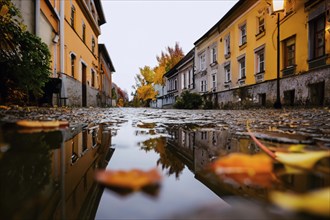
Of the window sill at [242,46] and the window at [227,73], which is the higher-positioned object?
the window sill at [242,46]

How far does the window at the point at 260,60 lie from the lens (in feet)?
41.0

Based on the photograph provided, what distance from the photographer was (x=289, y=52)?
10633mm

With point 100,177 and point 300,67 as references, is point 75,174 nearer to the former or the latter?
point 100,177

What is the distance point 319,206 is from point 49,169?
76cm

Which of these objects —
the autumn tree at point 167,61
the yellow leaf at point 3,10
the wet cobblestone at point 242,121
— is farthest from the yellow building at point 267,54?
the autumn tree at point 167,61

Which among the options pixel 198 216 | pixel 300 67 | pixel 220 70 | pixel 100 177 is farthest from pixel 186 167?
pixel 220 70

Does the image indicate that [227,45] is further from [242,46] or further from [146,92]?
[146,92]

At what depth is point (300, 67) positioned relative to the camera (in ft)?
30.9

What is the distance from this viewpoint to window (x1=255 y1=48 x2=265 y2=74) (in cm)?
1251

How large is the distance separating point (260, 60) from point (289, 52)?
7.52ft

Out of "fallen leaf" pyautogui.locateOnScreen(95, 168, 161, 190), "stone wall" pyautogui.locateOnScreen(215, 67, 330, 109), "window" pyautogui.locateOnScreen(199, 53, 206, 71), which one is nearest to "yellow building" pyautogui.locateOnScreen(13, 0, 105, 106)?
"fallen leaf" pyautogui.locateOnScreen(95, 168, 161, 190)

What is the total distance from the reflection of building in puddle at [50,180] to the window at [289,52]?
10.8 metres

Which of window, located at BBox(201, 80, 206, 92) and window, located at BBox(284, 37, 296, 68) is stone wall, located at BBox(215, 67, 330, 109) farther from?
window, located at BBox(201, 80, 206, 92)

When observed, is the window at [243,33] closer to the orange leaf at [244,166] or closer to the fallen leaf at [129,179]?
the orange leaf at [244,166]
